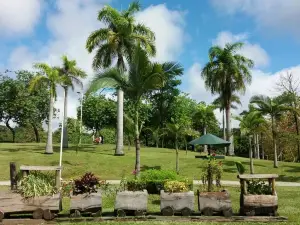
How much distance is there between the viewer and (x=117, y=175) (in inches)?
953

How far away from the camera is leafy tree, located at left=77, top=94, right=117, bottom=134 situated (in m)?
55.6

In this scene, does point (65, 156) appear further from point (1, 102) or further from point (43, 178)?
point (1, 102)

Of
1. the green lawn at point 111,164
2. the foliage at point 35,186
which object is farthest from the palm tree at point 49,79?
the foliage at point 35,186

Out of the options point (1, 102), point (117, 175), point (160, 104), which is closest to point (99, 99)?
point (160, 104)

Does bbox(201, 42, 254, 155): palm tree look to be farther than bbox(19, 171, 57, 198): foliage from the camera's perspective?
Yes

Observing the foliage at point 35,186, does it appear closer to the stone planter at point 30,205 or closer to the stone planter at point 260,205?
the stone planter at point 30,205

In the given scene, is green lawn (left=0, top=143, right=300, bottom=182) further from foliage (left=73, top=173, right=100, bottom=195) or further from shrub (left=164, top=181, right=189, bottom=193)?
foliage (left=73, top=173, right=100, bottom=195)

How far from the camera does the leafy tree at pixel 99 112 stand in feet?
182

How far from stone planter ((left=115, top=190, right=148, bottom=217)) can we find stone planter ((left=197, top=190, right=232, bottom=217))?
158 cm

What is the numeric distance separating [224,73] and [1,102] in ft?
102

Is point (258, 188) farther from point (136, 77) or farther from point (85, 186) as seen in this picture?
point (136, 77)

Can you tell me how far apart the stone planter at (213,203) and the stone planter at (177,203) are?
29cm

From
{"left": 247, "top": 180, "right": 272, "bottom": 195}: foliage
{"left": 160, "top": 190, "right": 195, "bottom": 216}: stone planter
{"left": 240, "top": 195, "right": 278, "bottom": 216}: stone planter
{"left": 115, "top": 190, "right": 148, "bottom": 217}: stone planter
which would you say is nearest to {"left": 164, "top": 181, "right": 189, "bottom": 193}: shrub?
{"left": 160, "top": 190, "right": 195, "bottom": 216}: stone planter

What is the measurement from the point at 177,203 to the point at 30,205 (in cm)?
389
